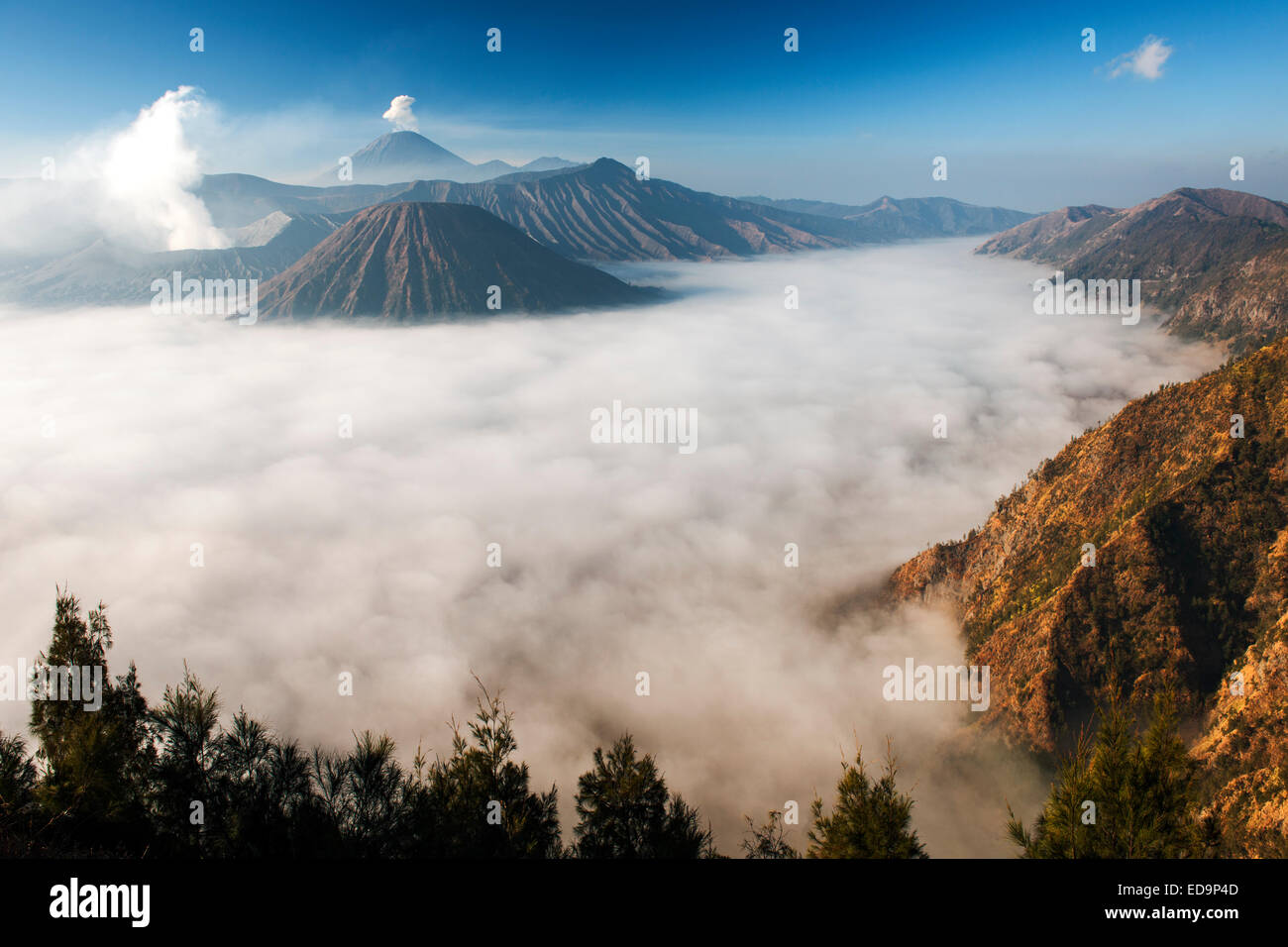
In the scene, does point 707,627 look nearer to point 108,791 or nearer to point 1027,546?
point 1027,546

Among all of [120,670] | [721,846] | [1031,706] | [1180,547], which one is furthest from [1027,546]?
[120,670]

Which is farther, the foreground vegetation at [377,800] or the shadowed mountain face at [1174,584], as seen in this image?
the shadowed mountain face at [1174,584]
